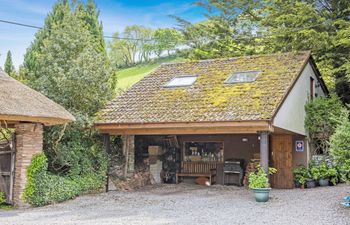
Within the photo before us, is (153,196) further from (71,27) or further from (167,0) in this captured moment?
(167,0)

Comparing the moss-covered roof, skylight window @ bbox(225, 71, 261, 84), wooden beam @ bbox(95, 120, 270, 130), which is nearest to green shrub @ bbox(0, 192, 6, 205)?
wooden beam @ bbox(95, 120, 270, 130)

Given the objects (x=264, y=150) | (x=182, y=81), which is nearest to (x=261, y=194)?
(x=264, y=150)

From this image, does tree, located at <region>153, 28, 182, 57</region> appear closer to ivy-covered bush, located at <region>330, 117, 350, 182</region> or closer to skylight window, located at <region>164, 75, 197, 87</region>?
skylight window, located at <region>164, 75, 197, 87</region>

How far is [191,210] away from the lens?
35.0 feet

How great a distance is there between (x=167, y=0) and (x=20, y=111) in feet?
42.4

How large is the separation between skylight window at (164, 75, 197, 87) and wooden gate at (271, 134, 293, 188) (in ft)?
13.1

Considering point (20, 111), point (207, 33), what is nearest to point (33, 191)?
point (20, 111)

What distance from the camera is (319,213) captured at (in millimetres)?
9734

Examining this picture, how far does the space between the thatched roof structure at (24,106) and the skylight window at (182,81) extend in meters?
5.25

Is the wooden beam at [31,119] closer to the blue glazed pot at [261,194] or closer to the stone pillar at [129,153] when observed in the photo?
the stone pillar at [129,153]

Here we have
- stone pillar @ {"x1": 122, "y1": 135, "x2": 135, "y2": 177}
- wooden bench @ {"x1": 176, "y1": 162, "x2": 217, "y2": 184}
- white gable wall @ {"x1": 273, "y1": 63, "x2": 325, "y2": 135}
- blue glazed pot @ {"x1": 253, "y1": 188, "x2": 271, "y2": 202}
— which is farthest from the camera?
wooden bench @ {"x1": 176, "y1": 162, "x2": 217, "y2": 184}

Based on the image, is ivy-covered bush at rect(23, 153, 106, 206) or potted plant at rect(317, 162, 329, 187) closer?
ivy-covered bush at rect(23, 153, 106, 206)

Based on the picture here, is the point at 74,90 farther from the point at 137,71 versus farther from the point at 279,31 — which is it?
the point at 137,71

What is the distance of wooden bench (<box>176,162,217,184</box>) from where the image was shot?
58.4 feet
